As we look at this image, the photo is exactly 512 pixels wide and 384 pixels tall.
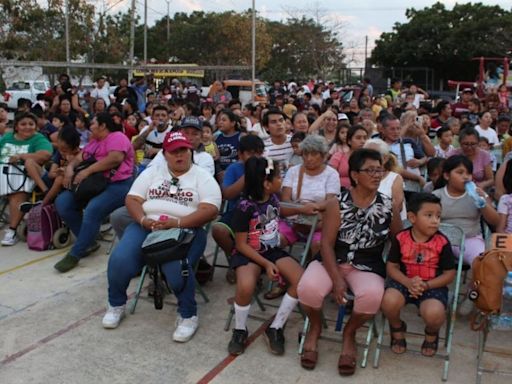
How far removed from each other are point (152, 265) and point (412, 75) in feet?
120

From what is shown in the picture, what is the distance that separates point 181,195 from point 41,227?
2.37 metres

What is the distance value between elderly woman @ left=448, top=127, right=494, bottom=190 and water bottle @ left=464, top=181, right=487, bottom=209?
1335 millimetres

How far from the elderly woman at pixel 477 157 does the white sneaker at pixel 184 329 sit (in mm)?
3165

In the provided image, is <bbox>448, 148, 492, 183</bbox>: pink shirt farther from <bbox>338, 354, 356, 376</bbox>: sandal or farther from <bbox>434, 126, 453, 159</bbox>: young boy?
Answer: <bbox>338, 354, 356, 376</bbox>: sandal

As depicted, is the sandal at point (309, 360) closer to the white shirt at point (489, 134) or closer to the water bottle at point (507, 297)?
the water bottle at point (507, 297)

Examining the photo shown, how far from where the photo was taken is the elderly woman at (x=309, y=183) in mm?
4793

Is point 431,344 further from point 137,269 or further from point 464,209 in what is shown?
point 137,269

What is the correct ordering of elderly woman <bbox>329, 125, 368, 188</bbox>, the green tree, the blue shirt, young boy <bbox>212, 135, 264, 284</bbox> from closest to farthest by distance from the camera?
1. young boy <bbox>212, 135, 264, 284</bbox>
2. the blue shirt
3. elderly woman <bbox>329, 125, 368, 188</bbox>
4. the green tree

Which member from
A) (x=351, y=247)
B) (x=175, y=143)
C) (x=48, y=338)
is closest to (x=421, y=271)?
(x=351, y=247)

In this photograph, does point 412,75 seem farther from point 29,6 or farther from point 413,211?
point 413,211

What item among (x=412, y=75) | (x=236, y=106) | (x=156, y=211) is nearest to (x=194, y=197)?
(x=156, y=211)

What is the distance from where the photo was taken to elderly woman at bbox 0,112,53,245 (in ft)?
20.9

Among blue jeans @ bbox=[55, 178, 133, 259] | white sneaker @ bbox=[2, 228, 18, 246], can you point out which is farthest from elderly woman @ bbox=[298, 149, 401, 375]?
white sneaker @ bbox=[2, 228, 18, 246]

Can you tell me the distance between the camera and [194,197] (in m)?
4.40
